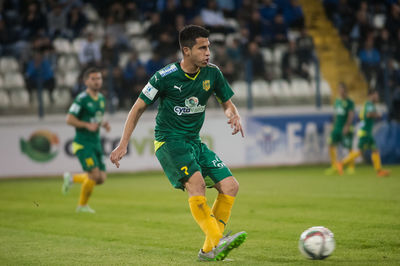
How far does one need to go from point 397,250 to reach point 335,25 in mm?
17771

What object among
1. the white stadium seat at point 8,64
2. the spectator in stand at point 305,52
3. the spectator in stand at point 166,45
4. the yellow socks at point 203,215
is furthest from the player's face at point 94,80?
the spectator in stand at point 305,52

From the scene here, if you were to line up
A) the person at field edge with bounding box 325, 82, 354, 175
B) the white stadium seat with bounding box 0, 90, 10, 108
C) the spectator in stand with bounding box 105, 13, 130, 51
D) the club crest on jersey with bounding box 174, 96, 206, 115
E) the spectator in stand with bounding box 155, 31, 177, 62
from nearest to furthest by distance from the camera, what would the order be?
the club crest on jersey with bounding box 174, 96, 206, 115 < the person at field edge with bounding box 325, 82, 354, 175 < the white stadium seat with bounding box 0, 90, 10, 108 < the spectator in stand with bounding box 155, 31, 177, 62 < the spectator in stand with bounding box 105, 13, 130, 51

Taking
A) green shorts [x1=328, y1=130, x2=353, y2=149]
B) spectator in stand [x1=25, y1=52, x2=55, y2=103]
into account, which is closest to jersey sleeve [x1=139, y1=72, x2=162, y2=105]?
green shorts [x1=328, y1=130, x2=353, y2=149]

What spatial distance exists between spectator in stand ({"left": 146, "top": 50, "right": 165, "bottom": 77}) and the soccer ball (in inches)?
531

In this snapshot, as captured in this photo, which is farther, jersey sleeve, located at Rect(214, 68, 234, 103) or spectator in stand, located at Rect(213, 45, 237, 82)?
spectator in stand, located at Rect(213, 45, 237, 82)

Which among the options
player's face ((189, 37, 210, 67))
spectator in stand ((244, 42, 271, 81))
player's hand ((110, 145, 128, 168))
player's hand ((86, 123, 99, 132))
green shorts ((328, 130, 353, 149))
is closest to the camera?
player's hand ((110, 145, 128, 168))

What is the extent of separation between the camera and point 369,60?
2041cm

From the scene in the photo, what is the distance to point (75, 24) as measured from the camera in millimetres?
20219

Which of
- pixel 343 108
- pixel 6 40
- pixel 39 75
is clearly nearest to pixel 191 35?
pixel 343 108

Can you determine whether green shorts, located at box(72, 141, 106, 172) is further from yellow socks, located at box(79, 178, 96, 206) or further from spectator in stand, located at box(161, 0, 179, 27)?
spectator in stand, located at box(161, 0, 179, 27)

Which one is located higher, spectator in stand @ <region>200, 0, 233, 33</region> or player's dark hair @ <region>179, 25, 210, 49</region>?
player's dark hair @ <region>179, 25, 210, 49</region>

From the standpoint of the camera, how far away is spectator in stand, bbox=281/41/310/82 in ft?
66.5

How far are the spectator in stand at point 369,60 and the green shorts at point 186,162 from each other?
14.6m

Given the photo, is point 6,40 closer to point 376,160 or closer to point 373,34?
point 376,160
